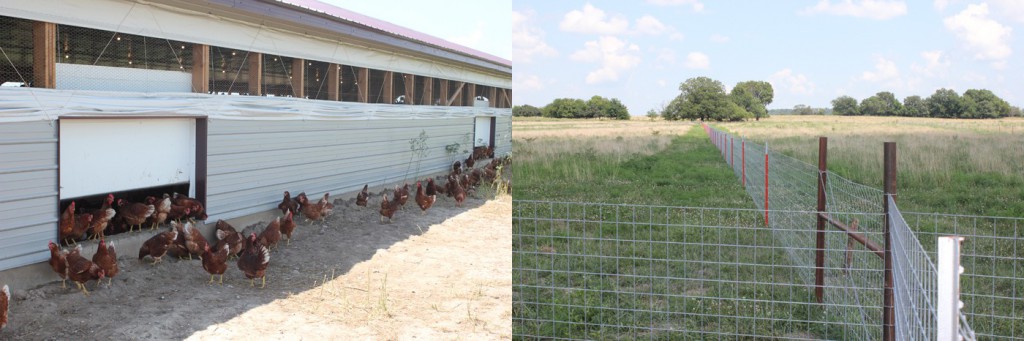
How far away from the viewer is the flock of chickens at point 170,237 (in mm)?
2982

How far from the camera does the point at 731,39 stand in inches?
559

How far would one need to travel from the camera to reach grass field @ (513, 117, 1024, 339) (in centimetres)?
290

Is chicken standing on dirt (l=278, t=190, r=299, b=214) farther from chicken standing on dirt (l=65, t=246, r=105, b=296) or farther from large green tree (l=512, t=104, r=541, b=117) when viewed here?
large green tree (l=512, t=104, r=541, b=117)

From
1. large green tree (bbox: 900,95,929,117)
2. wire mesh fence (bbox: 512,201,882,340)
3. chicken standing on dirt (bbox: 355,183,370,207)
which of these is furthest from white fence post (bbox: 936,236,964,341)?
large green tree (bbox: 900,95,929,117)

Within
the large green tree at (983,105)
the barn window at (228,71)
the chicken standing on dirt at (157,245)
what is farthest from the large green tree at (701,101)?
the chicken standing on dirt at (157,245)

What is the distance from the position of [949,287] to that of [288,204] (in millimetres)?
4119

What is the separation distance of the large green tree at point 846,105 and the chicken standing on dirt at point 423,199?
1011cm

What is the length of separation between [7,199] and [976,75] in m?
12.6

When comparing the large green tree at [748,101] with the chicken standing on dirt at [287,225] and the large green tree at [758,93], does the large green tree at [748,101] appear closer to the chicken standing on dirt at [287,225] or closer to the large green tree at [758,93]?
the large green tree at [758,93]

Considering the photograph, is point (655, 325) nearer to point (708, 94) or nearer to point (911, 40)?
point (911, 40)

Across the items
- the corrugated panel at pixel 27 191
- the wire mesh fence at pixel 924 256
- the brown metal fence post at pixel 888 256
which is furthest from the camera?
the corrugated panel at pixel 27 191

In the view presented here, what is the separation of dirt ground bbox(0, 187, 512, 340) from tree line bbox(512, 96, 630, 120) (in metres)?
5.76

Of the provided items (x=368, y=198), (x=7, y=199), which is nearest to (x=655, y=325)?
(x=7, y=199)

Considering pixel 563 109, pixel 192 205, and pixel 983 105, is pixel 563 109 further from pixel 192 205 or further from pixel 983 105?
pixel 192 205
